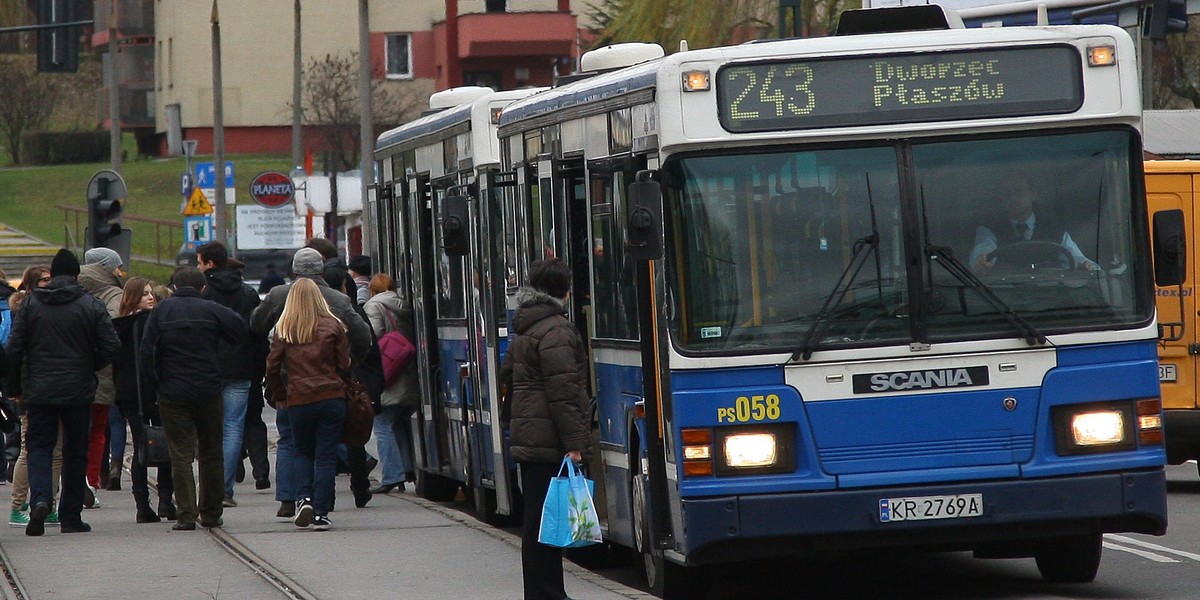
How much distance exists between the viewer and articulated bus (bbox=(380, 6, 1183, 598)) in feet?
30.2

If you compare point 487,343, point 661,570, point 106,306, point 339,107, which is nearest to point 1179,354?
point 487,343

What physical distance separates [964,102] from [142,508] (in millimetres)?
7311

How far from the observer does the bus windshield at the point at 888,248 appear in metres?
9.24

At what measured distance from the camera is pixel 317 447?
1356cm

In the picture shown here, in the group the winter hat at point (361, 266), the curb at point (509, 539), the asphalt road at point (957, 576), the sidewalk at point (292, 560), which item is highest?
the winter hat at point (361, 266)

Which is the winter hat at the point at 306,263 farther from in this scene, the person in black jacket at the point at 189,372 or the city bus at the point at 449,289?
the city bus at the point at 449,289

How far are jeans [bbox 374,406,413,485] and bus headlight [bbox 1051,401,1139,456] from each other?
811 centimetres

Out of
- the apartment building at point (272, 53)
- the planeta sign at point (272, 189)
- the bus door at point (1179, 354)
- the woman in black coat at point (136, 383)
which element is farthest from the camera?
the apartment building at point (272, 53)

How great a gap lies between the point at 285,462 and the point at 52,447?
64.1 inches

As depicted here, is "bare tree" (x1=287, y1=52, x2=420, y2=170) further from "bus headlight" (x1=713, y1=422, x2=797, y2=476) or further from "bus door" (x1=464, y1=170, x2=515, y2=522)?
"bus headlight" (x1=713, y1=422, x2=797, y2=476)

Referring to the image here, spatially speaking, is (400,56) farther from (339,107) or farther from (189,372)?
(189,372)

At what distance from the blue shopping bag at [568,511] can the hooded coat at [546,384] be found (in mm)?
127

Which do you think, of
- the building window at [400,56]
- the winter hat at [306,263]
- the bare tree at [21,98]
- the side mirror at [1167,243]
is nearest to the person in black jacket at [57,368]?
the winter hat at [306,263]

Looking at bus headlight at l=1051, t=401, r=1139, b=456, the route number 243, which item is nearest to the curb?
the route number 243
